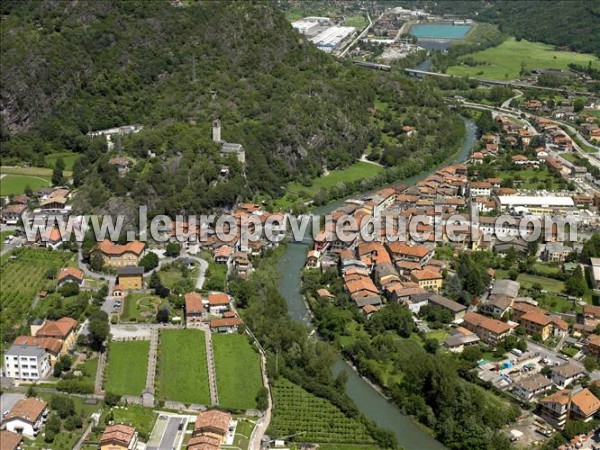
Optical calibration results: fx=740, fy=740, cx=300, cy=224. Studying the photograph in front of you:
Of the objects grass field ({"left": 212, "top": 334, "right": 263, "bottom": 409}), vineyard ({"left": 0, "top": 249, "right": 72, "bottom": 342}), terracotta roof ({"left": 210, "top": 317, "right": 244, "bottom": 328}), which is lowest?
grass field ({"left": 212, "top": 334, "right": 263, "bottom": 409})

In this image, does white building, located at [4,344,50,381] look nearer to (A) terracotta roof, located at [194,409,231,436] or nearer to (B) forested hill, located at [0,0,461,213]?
(A) terracotta roof, located at [194,409,231,436]

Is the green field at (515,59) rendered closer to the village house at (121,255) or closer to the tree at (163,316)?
the village house at (121,255)

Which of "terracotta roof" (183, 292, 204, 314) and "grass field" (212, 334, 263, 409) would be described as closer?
"grass field" (212, 334, 263, 409)

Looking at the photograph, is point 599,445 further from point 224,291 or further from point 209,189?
point 209,189

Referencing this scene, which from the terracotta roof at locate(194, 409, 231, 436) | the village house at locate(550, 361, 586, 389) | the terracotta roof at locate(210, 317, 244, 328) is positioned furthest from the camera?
the terracotta roof at locate(210, 317, 244, 328)

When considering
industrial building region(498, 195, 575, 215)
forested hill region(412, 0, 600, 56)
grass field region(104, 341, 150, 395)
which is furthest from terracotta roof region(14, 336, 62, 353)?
forested hill region(412, 0, 600, 56)

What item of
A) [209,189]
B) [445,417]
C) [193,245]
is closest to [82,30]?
[209,189]

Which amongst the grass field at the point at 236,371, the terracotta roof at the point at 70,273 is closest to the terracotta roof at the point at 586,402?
the grass field at the point at 236,371
